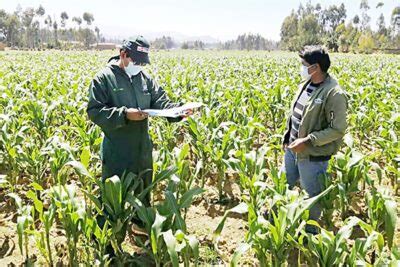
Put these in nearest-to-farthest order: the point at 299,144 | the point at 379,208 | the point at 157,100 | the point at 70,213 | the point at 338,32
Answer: the point at 70,213, the point at 379,208, the point at 299,144, the point at 157,100, the point at 338,32

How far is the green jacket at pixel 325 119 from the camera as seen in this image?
3.32 metres

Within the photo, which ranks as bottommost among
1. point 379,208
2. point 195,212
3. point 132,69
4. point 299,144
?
point 195,212

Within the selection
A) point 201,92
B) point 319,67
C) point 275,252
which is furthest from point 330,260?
point 201,92

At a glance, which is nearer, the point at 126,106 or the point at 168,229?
the point at 168,229

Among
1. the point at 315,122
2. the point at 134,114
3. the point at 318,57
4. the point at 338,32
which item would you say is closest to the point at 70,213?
the point at 134,114

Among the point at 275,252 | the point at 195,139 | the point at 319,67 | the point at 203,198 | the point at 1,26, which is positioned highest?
the point at 1,26

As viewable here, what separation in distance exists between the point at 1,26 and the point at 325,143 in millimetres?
92049

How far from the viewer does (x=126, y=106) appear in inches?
132

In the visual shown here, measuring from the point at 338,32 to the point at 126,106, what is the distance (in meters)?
76.2

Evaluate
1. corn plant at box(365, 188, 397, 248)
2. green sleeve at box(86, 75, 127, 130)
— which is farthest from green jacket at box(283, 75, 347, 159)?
green sleeve at box(86, 75, 127, 130)

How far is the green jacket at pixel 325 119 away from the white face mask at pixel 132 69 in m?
1.43

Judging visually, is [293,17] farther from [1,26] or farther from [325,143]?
[325,143]

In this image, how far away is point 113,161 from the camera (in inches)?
136

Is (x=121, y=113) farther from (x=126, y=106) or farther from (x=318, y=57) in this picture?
(x=318, y=57)
